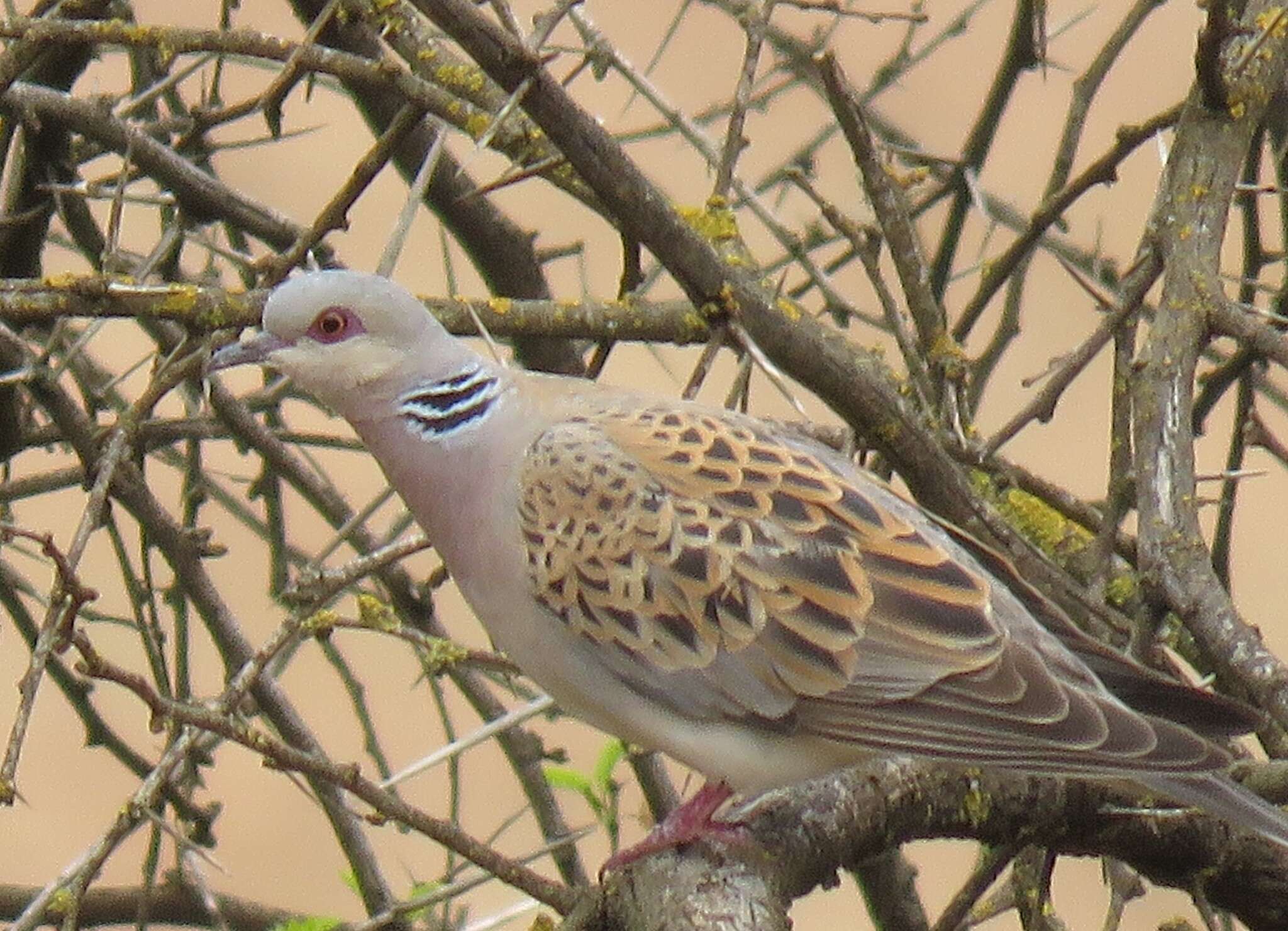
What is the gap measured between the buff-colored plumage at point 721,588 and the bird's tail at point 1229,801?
103mm

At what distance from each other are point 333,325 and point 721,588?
558 millimetres

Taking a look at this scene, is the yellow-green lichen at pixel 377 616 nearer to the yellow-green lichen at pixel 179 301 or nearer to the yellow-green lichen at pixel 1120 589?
the yellow-green lichen at pixel 179 301

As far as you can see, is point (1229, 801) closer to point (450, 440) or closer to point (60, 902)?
point (450, 440)

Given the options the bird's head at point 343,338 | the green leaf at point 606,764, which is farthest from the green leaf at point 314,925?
the bird's head at point 343,338

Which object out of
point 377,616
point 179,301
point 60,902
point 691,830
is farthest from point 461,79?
point 60,902

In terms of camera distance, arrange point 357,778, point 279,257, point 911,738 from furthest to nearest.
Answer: point 279,257, point 911,738, point 357,778

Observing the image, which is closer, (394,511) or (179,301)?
(179,301)

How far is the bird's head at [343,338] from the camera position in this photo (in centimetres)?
228

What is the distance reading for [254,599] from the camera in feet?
16.8

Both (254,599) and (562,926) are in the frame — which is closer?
(562,926)

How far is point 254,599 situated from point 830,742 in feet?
10.4

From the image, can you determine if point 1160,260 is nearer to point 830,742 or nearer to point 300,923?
point 830,742

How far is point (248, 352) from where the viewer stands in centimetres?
227

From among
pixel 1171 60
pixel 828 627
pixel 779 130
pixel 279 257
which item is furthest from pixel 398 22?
pixel 779 130
